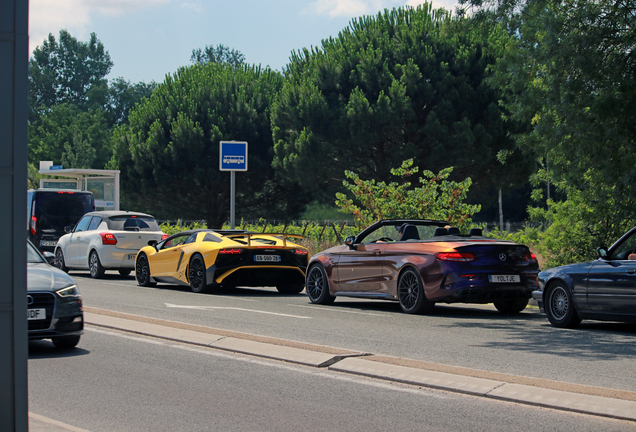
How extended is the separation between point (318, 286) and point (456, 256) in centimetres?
328

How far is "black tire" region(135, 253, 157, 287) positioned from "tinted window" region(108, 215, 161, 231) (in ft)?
8.69

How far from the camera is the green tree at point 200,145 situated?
44188 mm

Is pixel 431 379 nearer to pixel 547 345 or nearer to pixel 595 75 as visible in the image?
pixel 547 345

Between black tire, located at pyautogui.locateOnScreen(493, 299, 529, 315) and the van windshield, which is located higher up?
the van windshield

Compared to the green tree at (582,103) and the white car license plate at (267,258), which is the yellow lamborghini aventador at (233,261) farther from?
the green tree at (582,103)

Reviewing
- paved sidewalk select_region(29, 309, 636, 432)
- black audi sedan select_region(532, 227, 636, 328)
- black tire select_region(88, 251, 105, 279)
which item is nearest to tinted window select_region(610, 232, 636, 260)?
black audi sedan select_region(532, 227, 636, 328)

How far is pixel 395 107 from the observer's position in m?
34.4

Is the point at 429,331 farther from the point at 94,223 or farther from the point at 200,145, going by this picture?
the point at 200,145

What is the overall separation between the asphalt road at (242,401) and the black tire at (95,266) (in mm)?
12323

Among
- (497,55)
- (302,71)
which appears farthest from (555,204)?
(302,71)

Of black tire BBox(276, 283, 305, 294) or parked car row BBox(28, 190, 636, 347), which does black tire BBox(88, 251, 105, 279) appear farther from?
black tire BBox(276, 283, 305, 294)

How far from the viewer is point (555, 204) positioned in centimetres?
1605

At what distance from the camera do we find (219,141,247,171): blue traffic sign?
20.8 metres

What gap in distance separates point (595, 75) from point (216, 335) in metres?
8.33
